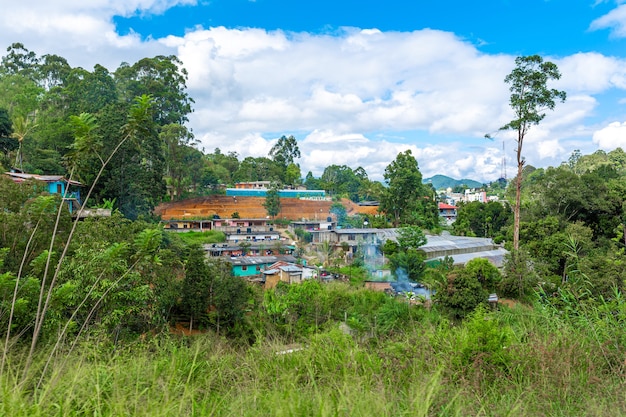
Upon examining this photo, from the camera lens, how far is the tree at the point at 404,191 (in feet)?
87.1

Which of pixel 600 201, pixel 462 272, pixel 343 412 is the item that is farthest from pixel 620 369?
pixel 600 201

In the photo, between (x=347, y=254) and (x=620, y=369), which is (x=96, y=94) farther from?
(x=620, y=369)

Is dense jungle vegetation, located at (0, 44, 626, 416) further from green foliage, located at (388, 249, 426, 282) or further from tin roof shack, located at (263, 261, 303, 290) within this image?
tin roof shack, located at (263, 261, 303, 290)

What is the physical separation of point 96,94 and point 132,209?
8361 mm

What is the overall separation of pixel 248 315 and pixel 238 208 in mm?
17606

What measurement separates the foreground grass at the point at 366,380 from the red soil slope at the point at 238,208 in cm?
2291

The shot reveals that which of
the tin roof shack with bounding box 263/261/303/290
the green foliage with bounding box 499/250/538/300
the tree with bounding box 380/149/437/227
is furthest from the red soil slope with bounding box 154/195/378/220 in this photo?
the green foliage with bounding box 499/250/538/300

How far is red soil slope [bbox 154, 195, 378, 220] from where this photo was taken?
25.2 meters

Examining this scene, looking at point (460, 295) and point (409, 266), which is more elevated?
point (460, 295)

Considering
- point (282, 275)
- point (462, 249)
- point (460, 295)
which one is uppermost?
point (460, 295)

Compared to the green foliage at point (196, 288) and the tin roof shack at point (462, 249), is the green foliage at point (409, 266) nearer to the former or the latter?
the tin roof shack at point (462, 249)

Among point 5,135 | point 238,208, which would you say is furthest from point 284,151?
point 5,135

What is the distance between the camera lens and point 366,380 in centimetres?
186

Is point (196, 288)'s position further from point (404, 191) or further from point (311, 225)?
point (404, 191)
